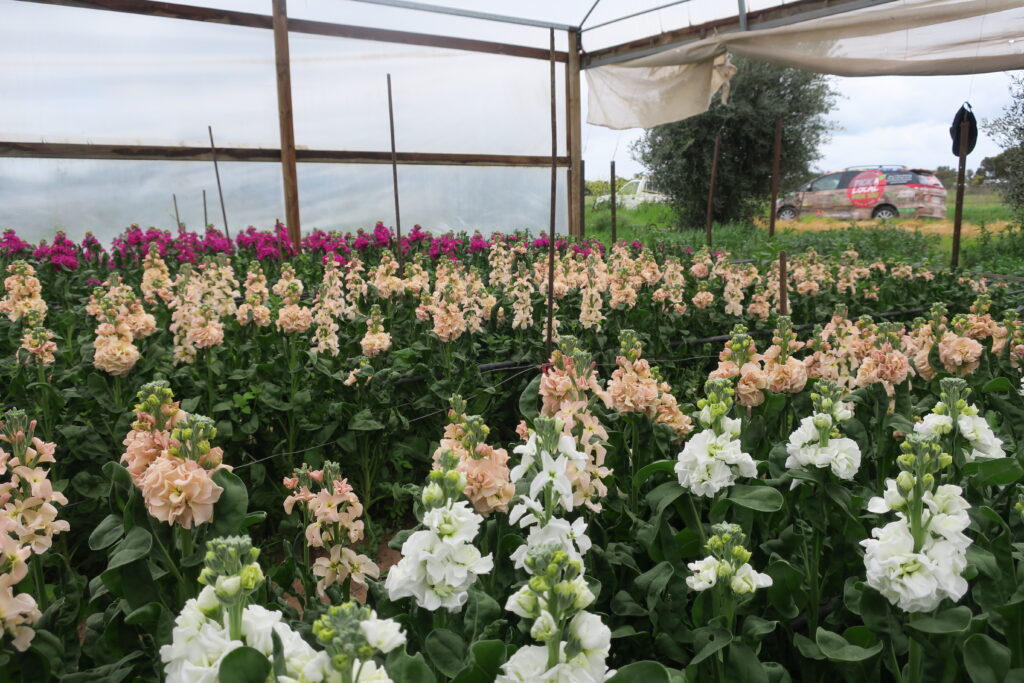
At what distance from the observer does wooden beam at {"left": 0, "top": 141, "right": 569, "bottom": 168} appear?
245 inches

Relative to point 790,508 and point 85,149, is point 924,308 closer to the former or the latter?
point 790,508

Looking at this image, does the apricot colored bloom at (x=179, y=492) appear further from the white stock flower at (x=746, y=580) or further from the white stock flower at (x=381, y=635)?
the white stock flower at (x=746, y=580)

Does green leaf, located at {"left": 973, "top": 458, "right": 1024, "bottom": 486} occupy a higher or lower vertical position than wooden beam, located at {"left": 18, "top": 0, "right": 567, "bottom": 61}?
lower

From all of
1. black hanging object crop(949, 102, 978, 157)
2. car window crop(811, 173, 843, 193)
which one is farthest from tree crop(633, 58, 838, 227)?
black hanging object crop(949, 102, 978, 157)

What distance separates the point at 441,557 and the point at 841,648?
63 cm

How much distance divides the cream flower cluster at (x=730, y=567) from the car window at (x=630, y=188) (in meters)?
19.2

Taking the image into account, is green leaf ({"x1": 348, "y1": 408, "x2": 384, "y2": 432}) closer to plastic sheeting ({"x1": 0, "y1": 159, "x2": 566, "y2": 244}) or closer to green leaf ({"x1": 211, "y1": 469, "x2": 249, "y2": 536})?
green leaf ({"x1": 211, "y1": 469, "x2": 249, "y2": 536})

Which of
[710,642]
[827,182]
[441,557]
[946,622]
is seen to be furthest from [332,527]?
[827,182]

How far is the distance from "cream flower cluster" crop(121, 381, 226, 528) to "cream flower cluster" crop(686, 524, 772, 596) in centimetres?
65

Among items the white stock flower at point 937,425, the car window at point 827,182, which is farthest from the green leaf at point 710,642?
the car window at point 827,182

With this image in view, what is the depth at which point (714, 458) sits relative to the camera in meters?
1.14

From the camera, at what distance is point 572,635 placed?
2.44ft

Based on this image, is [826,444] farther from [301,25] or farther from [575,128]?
[575,128]

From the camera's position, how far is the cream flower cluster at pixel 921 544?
0.91m
